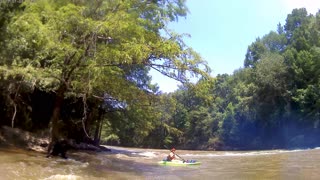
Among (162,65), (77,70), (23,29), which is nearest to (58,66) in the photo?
(77,70)

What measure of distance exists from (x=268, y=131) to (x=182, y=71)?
2010 inches

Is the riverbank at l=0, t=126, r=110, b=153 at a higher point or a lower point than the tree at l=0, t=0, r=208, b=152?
lower

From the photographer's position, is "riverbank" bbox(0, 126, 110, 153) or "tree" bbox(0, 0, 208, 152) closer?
"tree" bbox(0, 0, 208, 152)

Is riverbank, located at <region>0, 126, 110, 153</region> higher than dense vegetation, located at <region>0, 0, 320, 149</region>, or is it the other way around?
dense vegetation, located at <region>0, 0, 320, 149</region>

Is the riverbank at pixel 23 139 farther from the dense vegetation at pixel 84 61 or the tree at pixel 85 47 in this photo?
the tree at pixel 85 47

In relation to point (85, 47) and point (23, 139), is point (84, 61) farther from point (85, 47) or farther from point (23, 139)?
point (23, 139)

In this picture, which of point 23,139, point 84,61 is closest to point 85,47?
point 84,61

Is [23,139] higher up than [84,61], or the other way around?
[84,61]

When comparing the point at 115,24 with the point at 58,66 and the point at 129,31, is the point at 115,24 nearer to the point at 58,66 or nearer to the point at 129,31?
the point at 129,31

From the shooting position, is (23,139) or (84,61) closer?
(84,61)

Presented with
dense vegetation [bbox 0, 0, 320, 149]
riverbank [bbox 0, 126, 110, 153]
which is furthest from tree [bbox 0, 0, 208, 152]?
riverbank [bbox 0, 126, 110, 153]

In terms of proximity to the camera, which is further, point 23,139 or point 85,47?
point 23,139

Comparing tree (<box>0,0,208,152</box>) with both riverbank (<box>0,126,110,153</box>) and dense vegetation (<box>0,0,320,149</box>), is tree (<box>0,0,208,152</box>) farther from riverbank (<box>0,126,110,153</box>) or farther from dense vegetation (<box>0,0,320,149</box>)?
riverbank (<box>0,126,110,153</box>)

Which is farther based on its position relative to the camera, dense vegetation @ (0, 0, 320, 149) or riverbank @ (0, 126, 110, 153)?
riverbank @ (0, 126, 110, 153)
